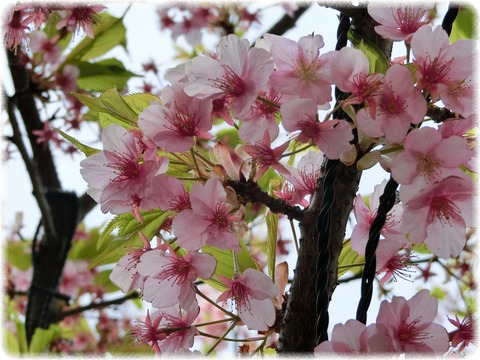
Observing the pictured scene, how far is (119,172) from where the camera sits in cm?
61

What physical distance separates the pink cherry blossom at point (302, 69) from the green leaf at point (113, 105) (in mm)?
152

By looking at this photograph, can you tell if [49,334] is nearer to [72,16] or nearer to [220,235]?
[72,16]

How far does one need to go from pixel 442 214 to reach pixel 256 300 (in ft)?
0.60

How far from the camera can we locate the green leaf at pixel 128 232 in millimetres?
681

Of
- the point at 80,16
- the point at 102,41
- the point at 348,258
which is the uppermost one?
the point at 102,41

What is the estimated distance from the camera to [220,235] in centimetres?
59

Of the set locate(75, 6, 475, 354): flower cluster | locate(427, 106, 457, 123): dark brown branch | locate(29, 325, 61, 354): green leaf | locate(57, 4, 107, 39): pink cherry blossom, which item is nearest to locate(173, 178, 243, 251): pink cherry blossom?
locate(75, 6, 475, 354): flower cluster

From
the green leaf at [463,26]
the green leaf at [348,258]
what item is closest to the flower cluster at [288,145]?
the green leaf at [348,258]

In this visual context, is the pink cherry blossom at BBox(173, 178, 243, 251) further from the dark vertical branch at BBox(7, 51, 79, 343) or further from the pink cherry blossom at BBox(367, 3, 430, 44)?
the dark vertical branch at BBox(7, 51, 79, 343)

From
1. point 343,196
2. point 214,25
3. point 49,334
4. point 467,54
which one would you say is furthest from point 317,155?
Answer: point 214,25

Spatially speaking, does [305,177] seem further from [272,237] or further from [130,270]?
[130,270]

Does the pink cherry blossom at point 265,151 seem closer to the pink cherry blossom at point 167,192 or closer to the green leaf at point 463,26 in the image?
the pink cherry blossom at point 167,192

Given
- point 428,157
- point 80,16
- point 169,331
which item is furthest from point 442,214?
point 80,16

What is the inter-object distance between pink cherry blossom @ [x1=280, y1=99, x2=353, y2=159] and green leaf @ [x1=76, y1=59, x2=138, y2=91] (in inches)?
40.6
